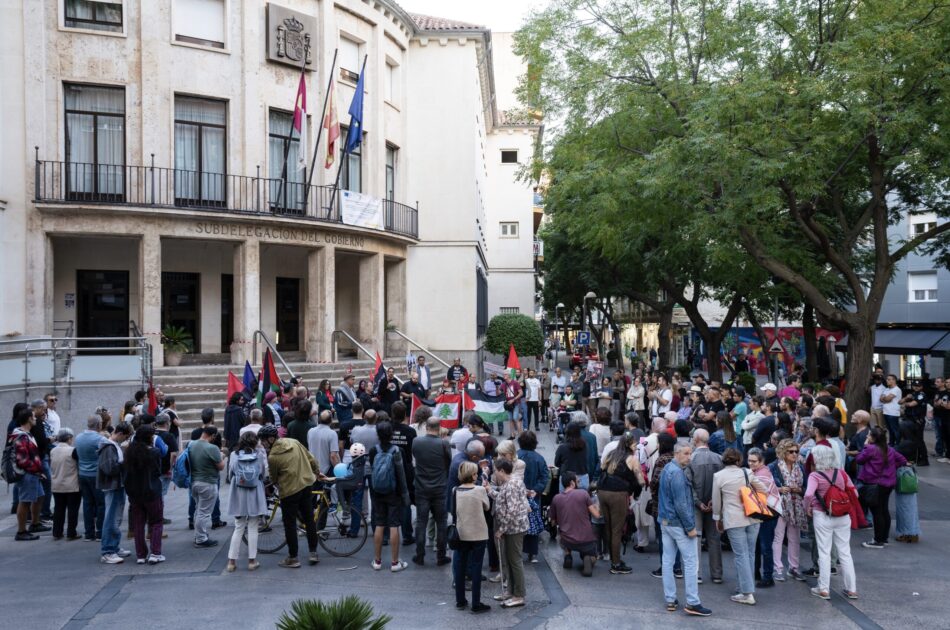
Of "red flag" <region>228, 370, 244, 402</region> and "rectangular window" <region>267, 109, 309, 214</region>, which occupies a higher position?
"rectangular window" <region>267, 109, 309, 214</region>

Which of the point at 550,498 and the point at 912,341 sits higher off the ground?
the point at 912,341

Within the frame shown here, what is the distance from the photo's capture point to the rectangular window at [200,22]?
22000 mm

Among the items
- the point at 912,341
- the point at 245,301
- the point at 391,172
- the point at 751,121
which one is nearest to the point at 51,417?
the point at 245,301

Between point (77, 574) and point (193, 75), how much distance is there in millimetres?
16251

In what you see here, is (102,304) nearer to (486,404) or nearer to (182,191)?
(182,191)

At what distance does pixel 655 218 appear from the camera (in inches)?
822

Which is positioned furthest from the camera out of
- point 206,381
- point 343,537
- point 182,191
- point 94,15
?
point 182,191

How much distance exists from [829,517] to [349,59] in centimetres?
2202

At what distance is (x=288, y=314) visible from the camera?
27.4 metres

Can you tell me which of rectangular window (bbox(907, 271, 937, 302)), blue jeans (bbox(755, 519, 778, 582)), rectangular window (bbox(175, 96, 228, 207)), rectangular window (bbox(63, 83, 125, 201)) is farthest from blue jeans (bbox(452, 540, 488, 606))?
rectangular window (bbox(907, 271, 937, 302))

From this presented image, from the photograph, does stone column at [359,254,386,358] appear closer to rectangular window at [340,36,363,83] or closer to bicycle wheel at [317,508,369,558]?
rectangular window at [340,36,363,83]

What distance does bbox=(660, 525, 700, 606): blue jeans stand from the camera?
8.06 metres

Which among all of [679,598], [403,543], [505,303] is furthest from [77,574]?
[505,303]

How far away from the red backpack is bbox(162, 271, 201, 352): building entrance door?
1996 cm
